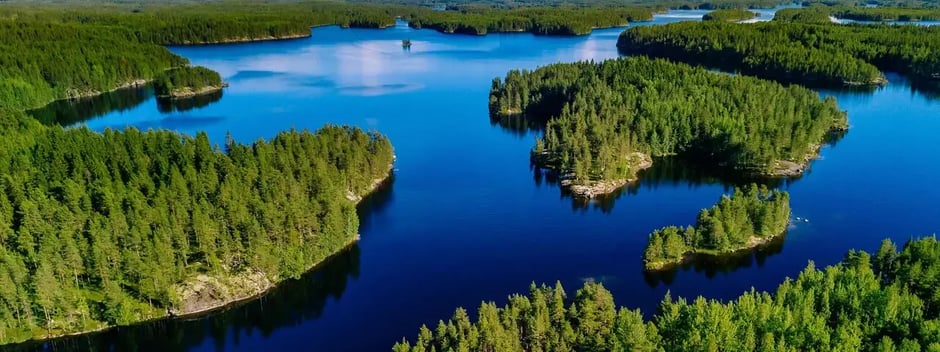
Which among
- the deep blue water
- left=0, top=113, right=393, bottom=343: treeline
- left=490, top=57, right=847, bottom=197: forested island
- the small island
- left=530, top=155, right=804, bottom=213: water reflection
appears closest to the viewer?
left=0, top=113, right=393, bottom=343: treeline

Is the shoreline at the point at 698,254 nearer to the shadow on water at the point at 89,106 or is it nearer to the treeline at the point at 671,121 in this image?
the treeline at the point at 671,121

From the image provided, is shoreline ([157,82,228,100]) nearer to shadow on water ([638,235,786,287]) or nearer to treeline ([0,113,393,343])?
treeline ([0,113,393,343])

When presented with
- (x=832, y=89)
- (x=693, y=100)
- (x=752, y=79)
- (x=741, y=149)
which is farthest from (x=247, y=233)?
(x=832, y=89)

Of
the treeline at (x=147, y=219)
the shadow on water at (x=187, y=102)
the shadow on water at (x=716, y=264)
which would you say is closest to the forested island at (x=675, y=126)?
the shadow on water at (x=716, y=264)

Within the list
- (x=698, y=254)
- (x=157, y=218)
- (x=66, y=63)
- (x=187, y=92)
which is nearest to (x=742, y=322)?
(x=698, y=254)

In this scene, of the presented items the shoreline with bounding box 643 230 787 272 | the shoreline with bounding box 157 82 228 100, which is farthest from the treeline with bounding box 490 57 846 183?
the shoreline with bounding box 157 82 228 100

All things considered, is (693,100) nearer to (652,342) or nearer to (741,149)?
(741,149)

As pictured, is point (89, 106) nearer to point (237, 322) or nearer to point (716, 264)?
point (237, 322)
